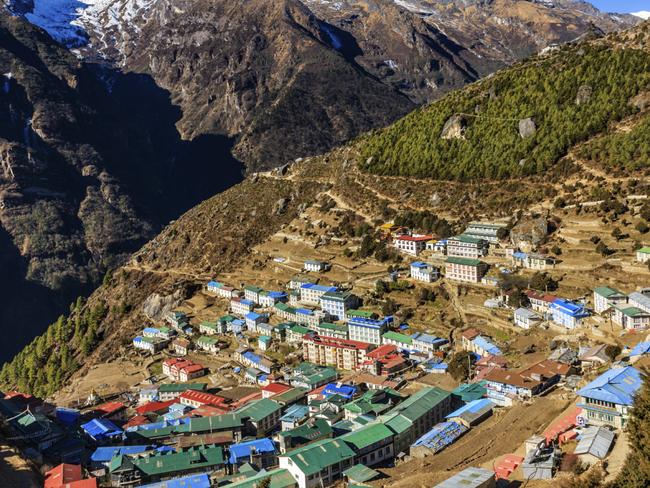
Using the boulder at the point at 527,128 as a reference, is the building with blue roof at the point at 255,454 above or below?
below

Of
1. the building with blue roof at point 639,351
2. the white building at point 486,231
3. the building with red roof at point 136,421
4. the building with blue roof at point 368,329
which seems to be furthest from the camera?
the white building at point 486,231

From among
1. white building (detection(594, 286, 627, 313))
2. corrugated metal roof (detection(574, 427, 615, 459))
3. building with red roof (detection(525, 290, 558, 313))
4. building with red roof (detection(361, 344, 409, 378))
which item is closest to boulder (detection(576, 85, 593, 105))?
building with red roof (detection(525, 290, 558, 313))

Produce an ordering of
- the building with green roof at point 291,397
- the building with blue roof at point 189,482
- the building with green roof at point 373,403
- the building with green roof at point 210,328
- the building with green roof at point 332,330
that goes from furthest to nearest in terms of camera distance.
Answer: the building with green roof at point 210,328, the building with green roof at point 332,330, the building with green roof at point 291,397, the building with green roof at point 373,403, the building with blue roof at point 189,482

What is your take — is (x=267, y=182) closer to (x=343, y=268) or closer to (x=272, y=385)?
(x=343, y=268)

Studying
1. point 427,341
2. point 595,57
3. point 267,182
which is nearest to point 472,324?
point 427,341

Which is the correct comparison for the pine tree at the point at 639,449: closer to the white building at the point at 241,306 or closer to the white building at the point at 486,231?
the white building at the point at 486,231

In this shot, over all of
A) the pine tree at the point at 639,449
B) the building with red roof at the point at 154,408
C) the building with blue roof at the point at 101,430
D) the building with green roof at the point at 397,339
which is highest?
the pine tree at the point at 639,449

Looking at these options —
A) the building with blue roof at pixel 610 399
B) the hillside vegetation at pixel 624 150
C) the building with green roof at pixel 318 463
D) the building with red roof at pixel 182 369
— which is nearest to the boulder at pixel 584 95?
the hillside vegetation at pixel 624 150

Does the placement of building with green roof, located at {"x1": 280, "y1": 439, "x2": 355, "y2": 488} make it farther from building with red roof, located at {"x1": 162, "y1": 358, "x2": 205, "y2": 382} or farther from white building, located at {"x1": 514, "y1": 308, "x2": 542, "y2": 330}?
building with red roof, located at {"x1": 162, "y1": 358, "x2": 205, "y2": 382}
